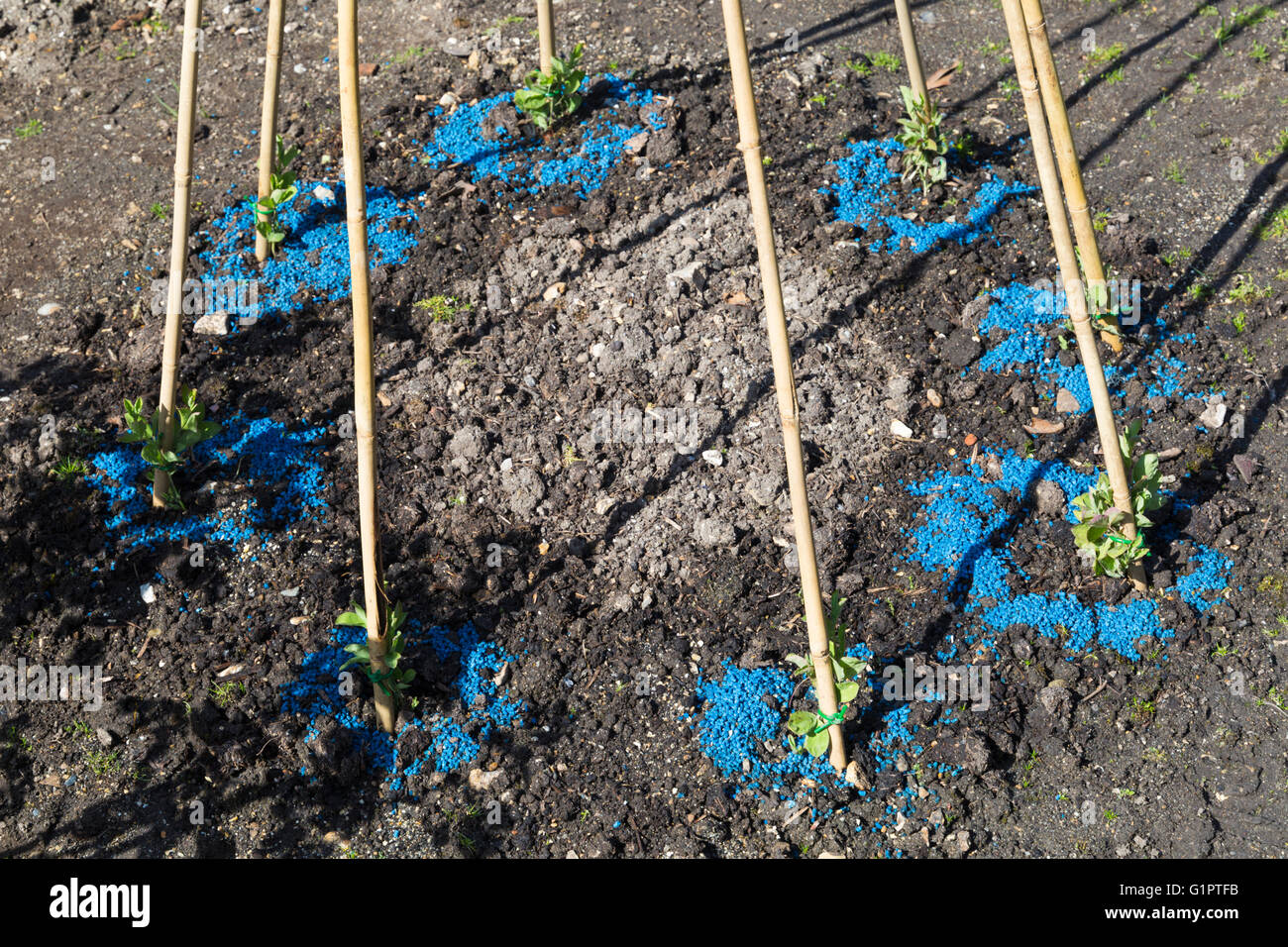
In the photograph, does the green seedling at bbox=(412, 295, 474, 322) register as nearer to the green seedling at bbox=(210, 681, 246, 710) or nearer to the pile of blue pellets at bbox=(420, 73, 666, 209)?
the pile of blue pellets at bbox=(420, 73, 666, 209)

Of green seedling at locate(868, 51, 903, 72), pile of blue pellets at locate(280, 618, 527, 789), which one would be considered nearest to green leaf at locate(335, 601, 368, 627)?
pile of blue pellets at locate(280, 618, 527, 789)

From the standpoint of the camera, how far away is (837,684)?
11.9 ft

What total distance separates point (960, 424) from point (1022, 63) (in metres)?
1.56

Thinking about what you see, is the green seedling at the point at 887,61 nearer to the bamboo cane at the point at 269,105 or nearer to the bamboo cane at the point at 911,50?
the bamboo cane at the point at 911,50

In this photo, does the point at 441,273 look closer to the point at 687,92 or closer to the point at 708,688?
the point at 687,92

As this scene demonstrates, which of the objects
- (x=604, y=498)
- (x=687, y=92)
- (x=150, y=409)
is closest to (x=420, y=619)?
(x=604, y=498)

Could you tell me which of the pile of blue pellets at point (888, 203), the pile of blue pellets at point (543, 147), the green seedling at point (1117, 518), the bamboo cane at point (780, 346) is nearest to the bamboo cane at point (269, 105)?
the pile of blue pellets at point (543, 147)

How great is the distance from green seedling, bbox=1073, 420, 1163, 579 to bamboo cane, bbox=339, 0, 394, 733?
8.80ft

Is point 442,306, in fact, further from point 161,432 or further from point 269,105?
point 161,432

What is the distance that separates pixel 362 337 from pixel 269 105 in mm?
2331

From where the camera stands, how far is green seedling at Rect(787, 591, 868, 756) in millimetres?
3615

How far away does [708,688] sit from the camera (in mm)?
4016

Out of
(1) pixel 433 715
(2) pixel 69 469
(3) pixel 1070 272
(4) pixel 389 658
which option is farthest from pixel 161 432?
(3) pixel 1070 272

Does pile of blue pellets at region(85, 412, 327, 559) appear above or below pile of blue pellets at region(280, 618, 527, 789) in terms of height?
above
